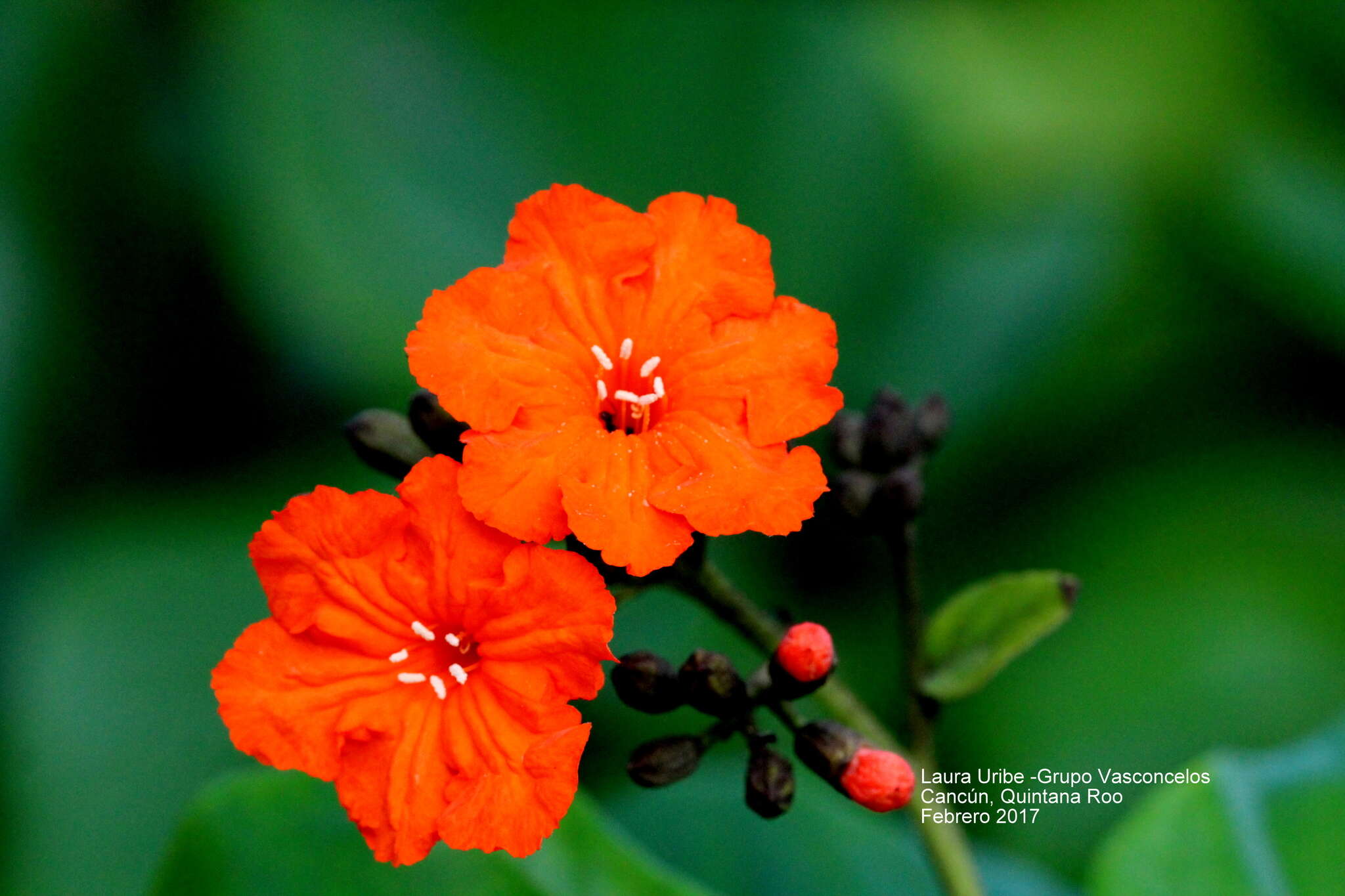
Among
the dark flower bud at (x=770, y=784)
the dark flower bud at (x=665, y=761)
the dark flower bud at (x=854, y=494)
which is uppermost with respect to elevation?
the dark flower bud at (x=854, y=494)

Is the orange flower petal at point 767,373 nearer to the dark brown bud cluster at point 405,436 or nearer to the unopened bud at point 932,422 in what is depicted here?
the dark brown bud cluster at point 405,436

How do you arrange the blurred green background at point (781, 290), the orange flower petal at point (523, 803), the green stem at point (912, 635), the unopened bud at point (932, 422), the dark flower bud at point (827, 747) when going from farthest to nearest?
the blurred green background at point (781, 290)
the unopened bud at point (932, 422)
the green stem at point (912, 635)
the dark flower bud at point (827, 747)
the orange flower petal at point (523, 803)

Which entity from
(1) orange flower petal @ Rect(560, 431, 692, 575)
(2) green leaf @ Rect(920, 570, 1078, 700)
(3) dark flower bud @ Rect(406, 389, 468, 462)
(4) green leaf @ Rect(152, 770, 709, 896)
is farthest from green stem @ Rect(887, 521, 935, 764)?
(3) dark flower bud @ Rect(406, 389, 468, 462)

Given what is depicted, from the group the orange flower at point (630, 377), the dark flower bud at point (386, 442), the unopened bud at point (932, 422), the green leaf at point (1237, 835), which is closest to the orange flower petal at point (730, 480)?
the orange flower at point (630, 377)

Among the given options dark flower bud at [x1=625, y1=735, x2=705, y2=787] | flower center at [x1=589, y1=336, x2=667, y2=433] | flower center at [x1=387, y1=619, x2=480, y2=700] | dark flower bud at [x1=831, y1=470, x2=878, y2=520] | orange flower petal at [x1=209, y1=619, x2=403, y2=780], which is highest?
flower center at [x1=589, y1=336, x2=667, y2=433]

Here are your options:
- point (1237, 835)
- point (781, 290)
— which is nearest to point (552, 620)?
point (1237, 835)

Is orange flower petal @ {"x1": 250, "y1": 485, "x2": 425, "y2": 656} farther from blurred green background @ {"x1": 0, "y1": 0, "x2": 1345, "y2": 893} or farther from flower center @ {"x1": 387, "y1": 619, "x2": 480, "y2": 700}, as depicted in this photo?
blurred green background @ {"x1": 0, "y1": 0, "x2": 1345, "y2": 893}

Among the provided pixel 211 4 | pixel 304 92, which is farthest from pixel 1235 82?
pixel 211 4
